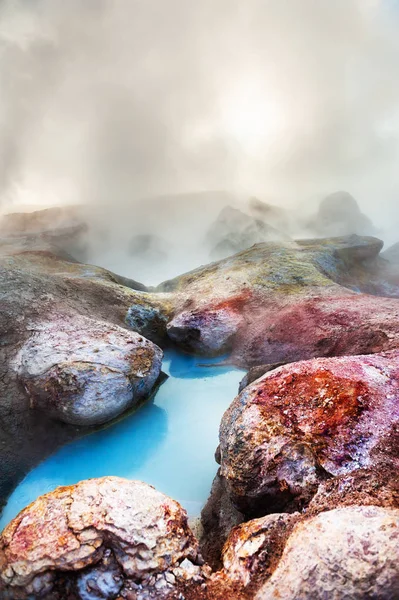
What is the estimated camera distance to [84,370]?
1158 cm

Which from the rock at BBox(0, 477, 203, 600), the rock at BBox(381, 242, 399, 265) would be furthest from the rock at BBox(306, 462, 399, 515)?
the rock at BBox(381, 242, 399, 265)

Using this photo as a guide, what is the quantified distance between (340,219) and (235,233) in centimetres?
2548

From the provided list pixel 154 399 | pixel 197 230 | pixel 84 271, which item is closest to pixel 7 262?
pixel 84 271

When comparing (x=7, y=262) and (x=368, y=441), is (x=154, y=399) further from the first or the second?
(x=7, y=262)

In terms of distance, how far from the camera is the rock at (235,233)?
148 feet

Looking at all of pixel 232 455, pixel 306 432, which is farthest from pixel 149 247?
pixel 306 432

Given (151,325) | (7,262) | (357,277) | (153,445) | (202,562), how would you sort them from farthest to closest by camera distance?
1. (357,277)
2. (7,262)
3. (151,325)
4. (153,445)
5. (202,562)

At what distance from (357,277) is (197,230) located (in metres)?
30.6

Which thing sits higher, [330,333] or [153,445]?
[330,333]

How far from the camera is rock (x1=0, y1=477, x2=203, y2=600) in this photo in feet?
15.9

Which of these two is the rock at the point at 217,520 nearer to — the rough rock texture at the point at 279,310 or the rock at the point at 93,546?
the rock at the point at 93,546

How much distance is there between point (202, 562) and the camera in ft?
17.8

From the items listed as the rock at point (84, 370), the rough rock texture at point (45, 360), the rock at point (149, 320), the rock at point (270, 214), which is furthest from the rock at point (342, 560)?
the rock at point (270, 214)

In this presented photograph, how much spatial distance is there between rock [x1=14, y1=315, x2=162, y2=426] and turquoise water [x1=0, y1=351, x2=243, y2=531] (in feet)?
2.54
